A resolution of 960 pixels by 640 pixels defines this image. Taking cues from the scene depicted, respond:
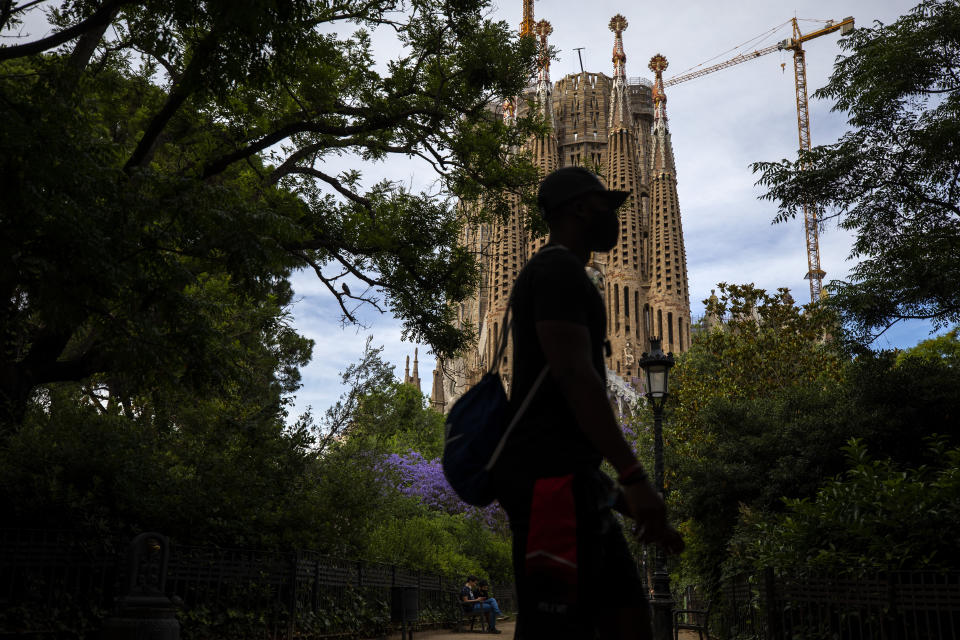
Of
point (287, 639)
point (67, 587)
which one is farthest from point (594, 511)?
point (287, 639)

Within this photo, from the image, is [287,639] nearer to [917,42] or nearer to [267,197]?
[267,197]

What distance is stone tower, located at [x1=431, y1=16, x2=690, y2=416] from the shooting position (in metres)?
74.3

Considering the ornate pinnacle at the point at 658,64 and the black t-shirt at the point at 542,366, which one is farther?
the ornate pinnacle at the point at 658,64

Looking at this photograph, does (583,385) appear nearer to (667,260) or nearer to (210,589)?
(210,589)

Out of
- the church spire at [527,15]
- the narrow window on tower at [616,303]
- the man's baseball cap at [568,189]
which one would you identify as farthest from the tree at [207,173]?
the church spire at [527,15]

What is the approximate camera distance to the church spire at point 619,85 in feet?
263

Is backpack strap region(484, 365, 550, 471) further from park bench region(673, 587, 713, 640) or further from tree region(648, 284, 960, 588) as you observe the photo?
park bench region(673, 587, 713, 640)

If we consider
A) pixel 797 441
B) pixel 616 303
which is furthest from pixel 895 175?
pixel 616 303

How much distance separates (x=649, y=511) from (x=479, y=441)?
500mm

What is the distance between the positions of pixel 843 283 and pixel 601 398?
44.6 feet

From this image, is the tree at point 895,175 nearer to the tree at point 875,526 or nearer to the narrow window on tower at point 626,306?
the tree at point 875,526

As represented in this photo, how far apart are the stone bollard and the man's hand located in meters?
5.59

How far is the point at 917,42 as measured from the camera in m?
12.9

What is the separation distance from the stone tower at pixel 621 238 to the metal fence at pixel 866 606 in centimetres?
5831
